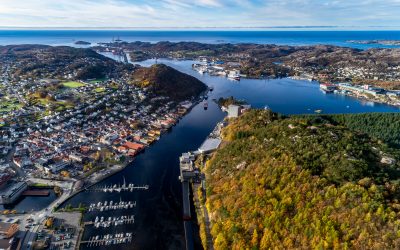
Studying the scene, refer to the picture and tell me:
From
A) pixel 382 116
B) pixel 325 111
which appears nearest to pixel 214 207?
pixel 382 116

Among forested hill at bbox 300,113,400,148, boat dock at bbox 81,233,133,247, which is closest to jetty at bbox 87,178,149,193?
boat dock at bbox 81,233,133,247

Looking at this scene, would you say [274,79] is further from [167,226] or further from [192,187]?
[167,226]

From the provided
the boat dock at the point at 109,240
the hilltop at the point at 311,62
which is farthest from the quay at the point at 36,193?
the hilltop at the point at 311,62

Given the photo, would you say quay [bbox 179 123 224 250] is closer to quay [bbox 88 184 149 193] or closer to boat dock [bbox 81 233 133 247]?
quay [bbox 88 184 149 193]

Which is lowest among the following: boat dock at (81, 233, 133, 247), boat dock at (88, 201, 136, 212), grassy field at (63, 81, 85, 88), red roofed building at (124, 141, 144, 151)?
boat dock at (81, 233, 133, 247)

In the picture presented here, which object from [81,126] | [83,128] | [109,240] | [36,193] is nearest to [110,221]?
[109,240]

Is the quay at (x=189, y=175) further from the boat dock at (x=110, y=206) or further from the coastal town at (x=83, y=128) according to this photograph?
the boat dock at (x=110, y=206)
